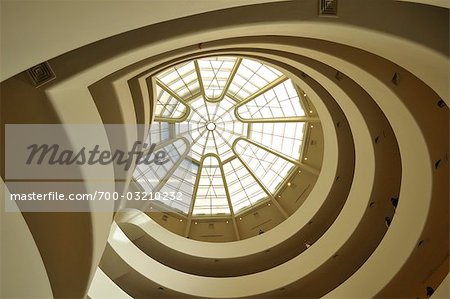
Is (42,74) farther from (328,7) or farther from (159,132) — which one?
(159,132)

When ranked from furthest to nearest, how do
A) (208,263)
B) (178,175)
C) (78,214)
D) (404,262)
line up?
(178,175) < (208,263) < (404,262) < (78,214)

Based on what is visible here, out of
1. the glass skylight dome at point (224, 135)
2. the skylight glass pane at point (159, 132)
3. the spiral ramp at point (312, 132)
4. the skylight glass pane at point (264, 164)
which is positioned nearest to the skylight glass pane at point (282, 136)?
the glass skylight dome at point (224, 135)

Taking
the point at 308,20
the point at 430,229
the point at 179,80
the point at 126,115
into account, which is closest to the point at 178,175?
the point at 179,80

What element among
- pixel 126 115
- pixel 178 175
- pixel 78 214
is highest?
pixel 178 175

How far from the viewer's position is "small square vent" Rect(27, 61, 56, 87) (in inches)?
206

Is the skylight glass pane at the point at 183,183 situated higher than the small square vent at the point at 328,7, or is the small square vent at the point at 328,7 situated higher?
the skylight glass pane at the point at 183,183

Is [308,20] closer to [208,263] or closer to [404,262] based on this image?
[404,262]

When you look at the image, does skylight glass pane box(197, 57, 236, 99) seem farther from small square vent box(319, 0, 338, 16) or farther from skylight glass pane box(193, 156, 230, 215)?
small square vent box(319, 0, 338, 16)

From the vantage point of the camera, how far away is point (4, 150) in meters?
5.46

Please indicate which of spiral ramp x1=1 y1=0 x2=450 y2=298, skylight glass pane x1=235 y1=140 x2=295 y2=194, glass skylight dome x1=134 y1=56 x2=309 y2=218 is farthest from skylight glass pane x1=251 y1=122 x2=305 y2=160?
spiral ramp x1=1 y1=0 x2=450 y2=298

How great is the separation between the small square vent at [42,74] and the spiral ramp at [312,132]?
8 cm

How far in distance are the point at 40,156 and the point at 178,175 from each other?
37.1ft

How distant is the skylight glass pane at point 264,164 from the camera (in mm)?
16625

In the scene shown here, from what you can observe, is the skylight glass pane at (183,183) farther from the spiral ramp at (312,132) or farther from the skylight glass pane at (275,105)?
the skylight glass pane at (275,105)
